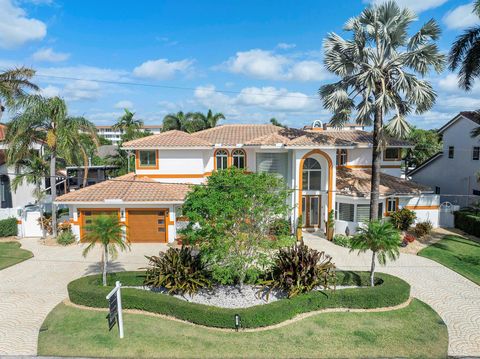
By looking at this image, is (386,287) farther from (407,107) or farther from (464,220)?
(464,220)

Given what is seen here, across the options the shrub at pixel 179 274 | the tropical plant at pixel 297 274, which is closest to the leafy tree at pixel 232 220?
the shrub at pixel 179 274

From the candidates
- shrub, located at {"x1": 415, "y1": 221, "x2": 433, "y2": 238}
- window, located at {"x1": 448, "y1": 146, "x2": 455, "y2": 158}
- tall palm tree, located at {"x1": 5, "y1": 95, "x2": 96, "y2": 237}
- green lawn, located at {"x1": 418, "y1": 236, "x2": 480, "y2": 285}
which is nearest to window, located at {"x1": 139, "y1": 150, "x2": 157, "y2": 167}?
tall palm tree, located at {"x1": 5, "y1": 95, "x2": 96, "y2": 237}

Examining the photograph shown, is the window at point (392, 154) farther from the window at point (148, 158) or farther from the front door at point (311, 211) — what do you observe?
the window at point (148, 158)

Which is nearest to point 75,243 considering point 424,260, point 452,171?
point 424,260

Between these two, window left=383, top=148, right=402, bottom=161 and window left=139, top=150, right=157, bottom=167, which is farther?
window left=383, top=148, right=402, bottom=161

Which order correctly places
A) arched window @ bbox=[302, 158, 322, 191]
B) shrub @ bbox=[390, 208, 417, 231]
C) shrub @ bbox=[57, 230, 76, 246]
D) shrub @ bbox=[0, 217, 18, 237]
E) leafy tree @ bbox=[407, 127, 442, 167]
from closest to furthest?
shrub @ bbox=[57, 230, 76, 246], shrub @ bbox=[0, 217, 18, 237], shrub @ bbox=[390, 208, 417, 231], arched window @ bbox=[302, 158, 322, 191], leafy tree @ bbox=[407, 127, 442, 167]

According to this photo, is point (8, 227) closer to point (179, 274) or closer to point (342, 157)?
point (179, 274)

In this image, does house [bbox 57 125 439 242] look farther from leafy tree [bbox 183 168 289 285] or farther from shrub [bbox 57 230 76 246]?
leafy tree [bbox 183 168 289 285]

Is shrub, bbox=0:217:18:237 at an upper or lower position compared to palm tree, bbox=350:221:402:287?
lower
